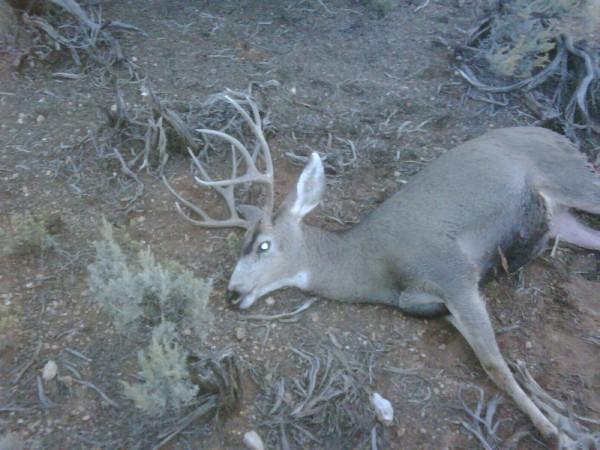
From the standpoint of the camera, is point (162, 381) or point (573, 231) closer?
point (162, 381)

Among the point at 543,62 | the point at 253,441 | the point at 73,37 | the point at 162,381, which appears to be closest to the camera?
the point at 162,381

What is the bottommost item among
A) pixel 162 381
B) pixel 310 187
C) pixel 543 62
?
pixel 162 381

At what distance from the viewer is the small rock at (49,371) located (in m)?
3.23

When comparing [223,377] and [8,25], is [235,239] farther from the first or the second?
[8,25]

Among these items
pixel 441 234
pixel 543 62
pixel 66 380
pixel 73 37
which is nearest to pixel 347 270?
pixel 441 234

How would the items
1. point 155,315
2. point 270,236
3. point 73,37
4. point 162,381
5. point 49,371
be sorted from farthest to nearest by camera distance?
1. point 73,37
2. point 270,236
3. point 49,371
4. point 155,315
5. point 162,381

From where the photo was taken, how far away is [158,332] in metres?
2.92

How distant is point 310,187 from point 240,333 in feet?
3.30

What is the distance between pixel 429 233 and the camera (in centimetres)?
390

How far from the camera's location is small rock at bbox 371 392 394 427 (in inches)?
123

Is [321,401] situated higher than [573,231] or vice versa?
[573,231]

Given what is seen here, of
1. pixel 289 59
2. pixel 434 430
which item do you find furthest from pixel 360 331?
pixel 289 59

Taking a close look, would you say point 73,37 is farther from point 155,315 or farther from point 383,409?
point 383,409

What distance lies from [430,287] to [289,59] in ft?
9.45
